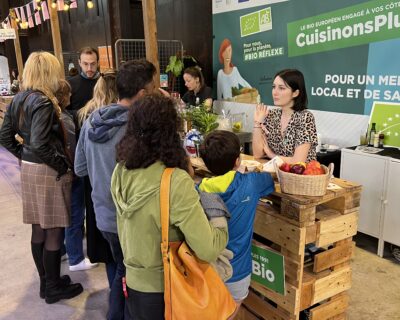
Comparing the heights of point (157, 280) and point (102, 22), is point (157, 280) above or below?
below

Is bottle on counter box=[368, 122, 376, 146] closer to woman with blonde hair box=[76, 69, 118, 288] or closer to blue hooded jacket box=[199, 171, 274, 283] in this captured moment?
blue hooded jacket box=[199, 171, 274, 283]

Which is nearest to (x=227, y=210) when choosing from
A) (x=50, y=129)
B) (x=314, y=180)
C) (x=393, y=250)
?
(x=314, y=180)

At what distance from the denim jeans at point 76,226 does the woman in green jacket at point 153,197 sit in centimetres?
171

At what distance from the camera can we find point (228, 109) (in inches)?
226

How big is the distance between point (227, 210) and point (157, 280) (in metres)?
0.38

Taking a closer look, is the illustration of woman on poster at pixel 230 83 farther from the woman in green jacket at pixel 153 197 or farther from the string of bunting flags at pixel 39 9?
the woman in green jacket at pixel 153 197

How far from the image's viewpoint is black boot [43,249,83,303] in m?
2.63

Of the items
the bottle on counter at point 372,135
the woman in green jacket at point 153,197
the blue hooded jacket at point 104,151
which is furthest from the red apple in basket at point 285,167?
the bottle on counter at point 372,135

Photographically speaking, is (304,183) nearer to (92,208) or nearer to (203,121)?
(203,121)

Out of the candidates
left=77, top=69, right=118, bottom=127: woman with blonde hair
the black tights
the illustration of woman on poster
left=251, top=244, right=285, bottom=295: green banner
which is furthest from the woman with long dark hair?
the illustration of woman on poster

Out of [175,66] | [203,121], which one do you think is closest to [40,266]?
[203,121]

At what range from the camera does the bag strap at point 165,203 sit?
4.41ft

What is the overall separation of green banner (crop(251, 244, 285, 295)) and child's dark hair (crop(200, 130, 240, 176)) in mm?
568

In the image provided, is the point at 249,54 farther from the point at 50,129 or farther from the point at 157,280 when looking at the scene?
the point at 157,280
